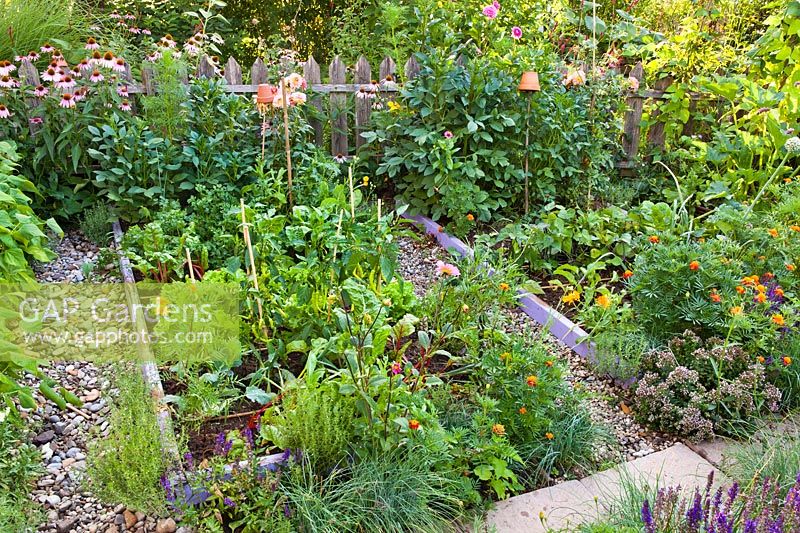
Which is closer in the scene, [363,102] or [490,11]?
[490,11]

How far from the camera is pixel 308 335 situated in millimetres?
2963

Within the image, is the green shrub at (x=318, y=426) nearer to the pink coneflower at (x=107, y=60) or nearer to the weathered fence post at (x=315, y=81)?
the pink coneflower at (x=107, y=60)

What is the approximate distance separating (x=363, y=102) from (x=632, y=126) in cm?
226

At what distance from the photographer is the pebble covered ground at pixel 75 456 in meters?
2.26

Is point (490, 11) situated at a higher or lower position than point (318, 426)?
higher

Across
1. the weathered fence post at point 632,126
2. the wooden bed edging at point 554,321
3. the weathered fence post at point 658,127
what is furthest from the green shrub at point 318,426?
the weathered fence post at point 658,127

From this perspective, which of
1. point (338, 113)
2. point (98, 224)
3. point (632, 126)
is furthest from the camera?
point (632, 126)

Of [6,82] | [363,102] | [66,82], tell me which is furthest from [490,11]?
[6,82]

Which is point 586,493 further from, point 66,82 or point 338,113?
point 66,82

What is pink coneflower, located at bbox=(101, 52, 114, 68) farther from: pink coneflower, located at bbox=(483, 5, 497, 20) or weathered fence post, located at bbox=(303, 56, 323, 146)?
pink coneflower, located at bbox=(483, 5, 497, 20)

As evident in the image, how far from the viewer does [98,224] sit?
4.36 meters

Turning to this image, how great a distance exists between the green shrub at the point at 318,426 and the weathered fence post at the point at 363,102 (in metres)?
3.06

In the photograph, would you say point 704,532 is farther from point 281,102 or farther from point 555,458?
point 281,102

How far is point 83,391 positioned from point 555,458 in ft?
6.76
